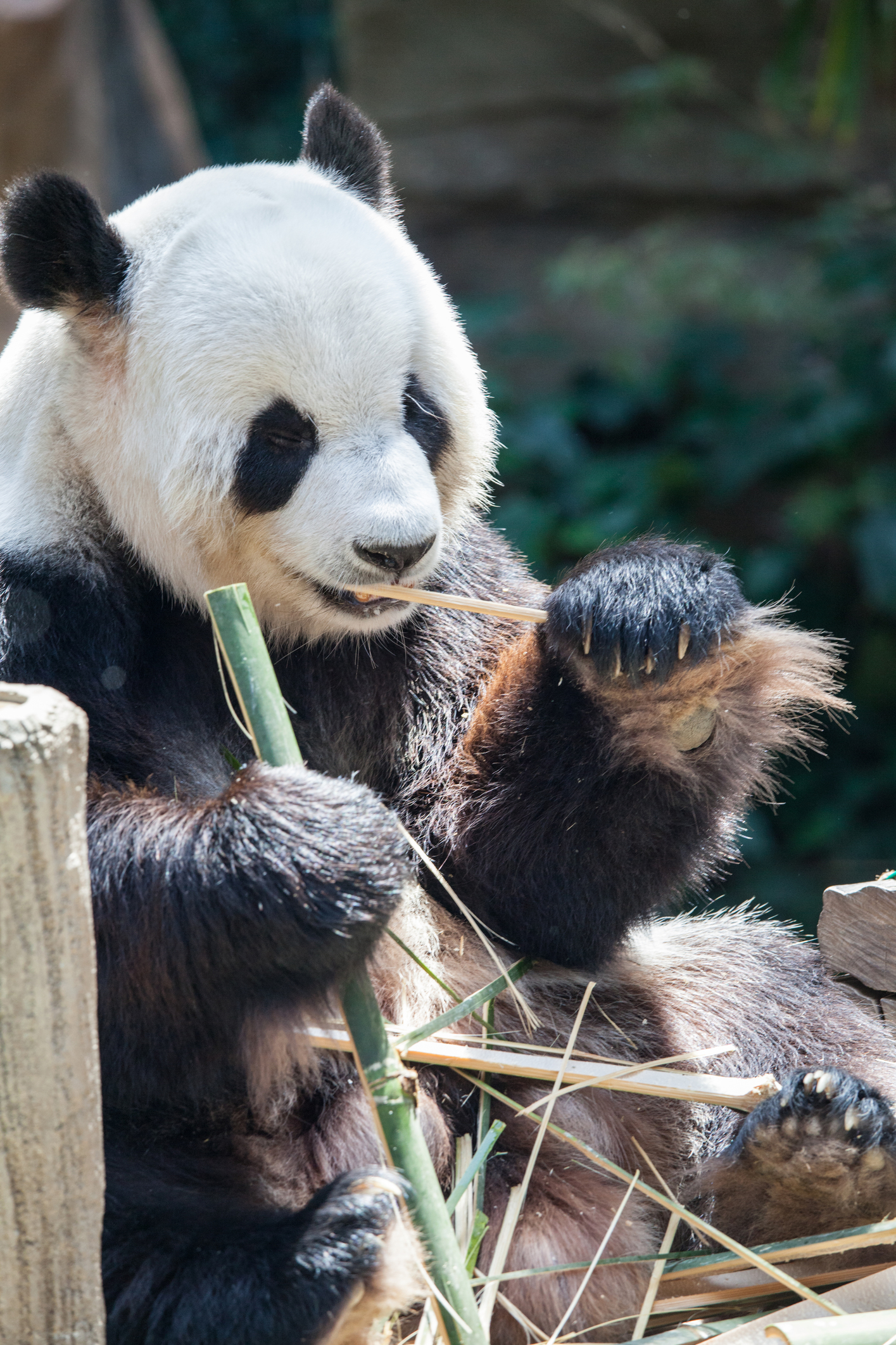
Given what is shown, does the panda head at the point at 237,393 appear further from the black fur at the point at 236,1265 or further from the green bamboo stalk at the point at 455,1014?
the black fur at the point at 236,1265

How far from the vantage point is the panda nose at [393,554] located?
6.40 feet

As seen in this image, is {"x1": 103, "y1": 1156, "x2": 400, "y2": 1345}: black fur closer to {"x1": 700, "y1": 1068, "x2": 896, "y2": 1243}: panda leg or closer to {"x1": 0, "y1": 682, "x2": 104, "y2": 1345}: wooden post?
{"x1": 0, "y1": 682, "x2": 104, "y2": 1345}: wooden post

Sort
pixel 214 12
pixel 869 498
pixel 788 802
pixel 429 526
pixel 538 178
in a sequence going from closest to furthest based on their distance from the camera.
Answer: pixel 429 526
pixel 869 498
pixel 788 802
pixel 538 178
pixel 214 12

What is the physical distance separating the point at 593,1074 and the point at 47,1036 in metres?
0.93

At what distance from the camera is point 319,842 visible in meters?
1.71

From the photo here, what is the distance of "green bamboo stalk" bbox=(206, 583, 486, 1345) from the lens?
156cm

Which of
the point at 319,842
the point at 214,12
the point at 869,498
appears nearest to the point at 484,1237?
the point at 319,842

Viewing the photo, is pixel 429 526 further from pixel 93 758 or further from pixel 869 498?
pixel 869 498

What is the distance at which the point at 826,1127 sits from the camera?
1960 millimetres

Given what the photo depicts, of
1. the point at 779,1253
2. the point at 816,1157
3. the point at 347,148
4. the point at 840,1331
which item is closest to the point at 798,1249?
the point at 779,1253

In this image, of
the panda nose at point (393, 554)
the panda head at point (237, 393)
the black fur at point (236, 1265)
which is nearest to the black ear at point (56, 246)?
the panda head at point (237, 393)

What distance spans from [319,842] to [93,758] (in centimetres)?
45

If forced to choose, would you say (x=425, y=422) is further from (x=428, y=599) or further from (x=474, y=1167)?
(x=474, y=1167)

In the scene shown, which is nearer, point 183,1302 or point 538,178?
point 183,1302
